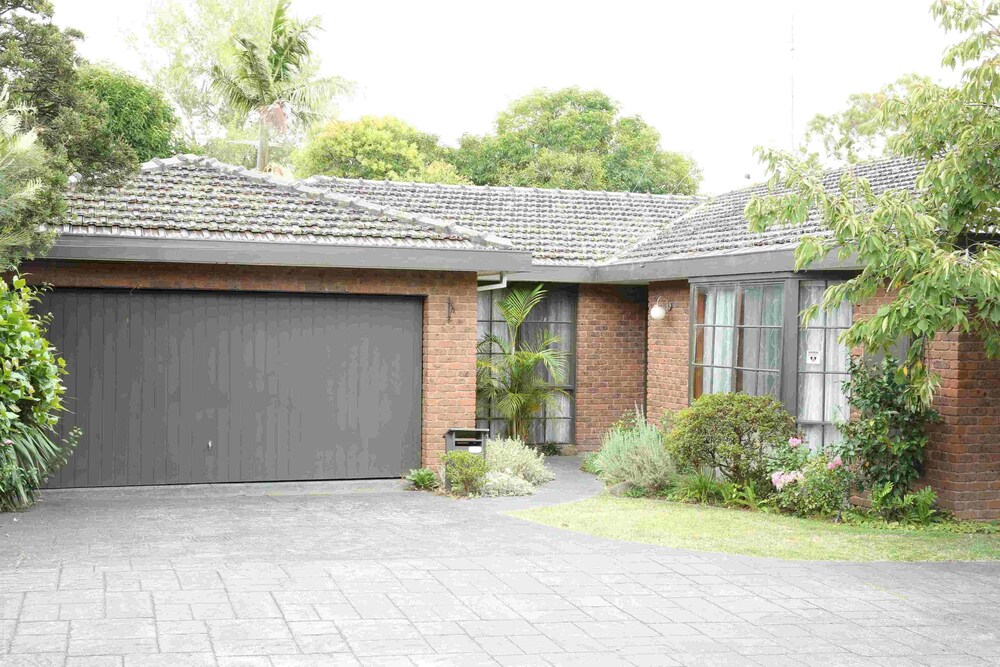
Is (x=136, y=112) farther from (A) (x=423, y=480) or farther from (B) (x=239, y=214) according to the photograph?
(A) (x=423, y=480)

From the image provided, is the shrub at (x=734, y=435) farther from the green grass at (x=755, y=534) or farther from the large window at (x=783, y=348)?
the green grass at (x=755, y=534)

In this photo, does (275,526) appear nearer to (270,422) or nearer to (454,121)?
(270,422)

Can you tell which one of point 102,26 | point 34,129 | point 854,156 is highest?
point 102,26

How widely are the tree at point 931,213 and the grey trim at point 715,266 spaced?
1500 millimetres

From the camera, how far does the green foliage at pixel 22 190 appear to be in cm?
948

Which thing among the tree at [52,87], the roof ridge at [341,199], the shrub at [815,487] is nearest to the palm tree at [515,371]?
the roof ridge at [341,199]

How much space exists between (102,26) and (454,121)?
633 inches

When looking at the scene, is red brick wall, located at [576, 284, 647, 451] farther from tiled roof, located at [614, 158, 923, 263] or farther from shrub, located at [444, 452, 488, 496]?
shrub, located at [444, 452, 488, 496]

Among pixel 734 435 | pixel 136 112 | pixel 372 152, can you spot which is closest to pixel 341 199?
pixel 734 435

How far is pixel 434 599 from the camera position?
7.45 metres

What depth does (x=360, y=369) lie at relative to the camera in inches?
528

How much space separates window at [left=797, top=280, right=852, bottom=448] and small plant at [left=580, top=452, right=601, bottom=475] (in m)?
2.81

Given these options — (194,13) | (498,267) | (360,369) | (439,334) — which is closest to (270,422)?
(360,369)

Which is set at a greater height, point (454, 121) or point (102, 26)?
point (102, 26)
